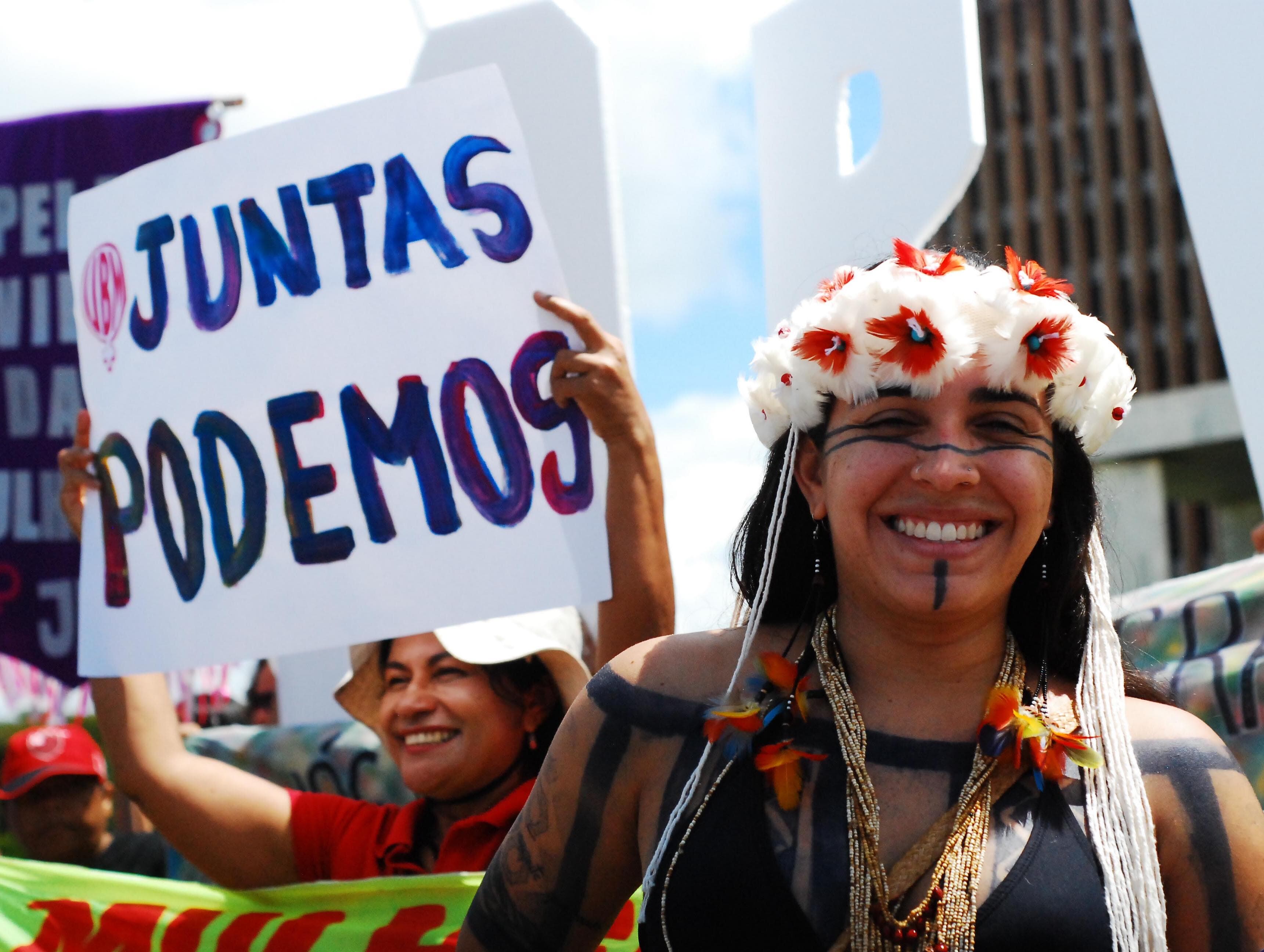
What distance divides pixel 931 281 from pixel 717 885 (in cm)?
79

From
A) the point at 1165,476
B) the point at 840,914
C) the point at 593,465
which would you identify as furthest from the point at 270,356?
the point at 1165,476

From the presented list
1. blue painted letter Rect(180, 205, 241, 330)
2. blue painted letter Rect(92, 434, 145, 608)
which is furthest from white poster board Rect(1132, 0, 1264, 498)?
blue painted letter Rect(92, 434, 145, 608)

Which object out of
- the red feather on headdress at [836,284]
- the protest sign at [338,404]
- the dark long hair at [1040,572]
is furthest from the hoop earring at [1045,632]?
the protest sign at [338,404]

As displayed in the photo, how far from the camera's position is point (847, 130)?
330cm

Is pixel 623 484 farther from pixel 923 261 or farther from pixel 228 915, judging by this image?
pixel 228 915

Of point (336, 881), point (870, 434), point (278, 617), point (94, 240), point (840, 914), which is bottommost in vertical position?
point (336, 881)

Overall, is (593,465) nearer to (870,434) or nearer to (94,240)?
(870,434)

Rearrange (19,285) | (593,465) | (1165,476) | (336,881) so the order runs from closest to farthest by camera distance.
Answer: (336,881), (593,465), (19,285), (1165,476)

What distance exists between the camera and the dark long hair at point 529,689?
112 inches

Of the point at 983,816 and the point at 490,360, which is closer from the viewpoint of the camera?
the point at 983,816

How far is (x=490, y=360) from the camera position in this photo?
2812 millimetres

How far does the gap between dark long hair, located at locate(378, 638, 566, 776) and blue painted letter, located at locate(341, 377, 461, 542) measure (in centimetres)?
27

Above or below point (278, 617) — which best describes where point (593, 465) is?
above

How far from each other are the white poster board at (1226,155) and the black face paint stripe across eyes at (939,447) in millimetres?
1147
